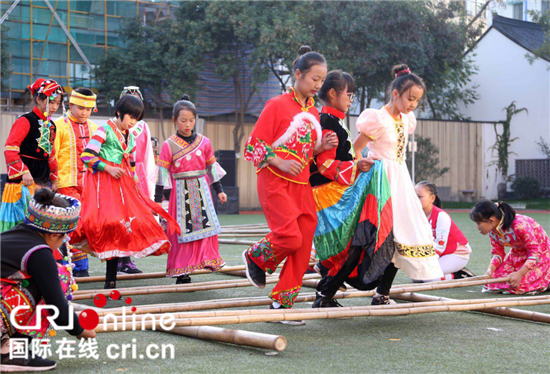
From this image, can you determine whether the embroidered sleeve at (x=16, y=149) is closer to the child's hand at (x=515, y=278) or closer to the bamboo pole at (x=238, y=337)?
the bamboo pole at (x=238, y=337)

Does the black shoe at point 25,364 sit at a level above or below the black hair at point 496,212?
below

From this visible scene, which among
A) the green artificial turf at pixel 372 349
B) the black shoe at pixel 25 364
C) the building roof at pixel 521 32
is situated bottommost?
the green artificial turf at pixel 372 349

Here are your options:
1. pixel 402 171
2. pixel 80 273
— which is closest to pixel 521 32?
pixel 80 273

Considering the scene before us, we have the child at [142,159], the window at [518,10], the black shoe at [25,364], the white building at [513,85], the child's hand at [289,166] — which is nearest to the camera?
the black shoe at [25,364]

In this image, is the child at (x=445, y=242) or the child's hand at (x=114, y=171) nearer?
the child's hand at (x=114, y=171)

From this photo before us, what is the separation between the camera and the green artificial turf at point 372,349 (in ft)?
9.23

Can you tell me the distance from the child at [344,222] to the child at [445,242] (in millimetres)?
1806

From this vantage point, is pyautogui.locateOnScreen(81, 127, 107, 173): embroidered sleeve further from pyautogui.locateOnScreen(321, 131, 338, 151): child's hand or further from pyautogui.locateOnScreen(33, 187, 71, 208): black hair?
pyautogui.locateOnScreen(33, 187, 71, 208): black hair

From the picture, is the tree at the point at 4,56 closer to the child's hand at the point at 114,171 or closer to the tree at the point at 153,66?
the tree at the point at 153,66

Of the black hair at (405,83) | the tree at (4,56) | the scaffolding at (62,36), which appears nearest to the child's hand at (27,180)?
the black hair at (405,83)

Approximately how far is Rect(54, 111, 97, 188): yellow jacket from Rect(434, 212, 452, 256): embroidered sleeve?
3085 mm

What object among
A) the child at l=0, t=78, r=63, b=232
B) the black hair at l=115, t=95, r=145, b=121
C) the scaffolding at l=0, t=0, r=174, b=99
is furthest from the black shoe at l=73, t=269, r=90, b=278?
the scaffolding at l=0, t=0, r=174, b=99

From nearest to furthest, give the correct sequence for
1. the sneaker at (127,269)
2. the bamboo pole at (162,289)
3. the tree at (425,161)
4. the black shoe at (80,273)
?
the bamboo pole at (162,289), the black shoe at (80,273), the sneaker at (127,269), the tree at (425,161)

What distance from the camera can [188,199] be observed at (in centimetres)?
559
